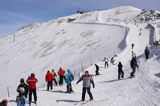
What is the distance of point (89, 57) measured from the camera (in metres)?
67.4

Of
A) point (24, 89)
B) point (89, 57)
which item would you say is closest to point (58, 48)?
point (89, 57)

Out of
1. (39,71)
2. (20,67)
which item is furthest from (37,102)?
(20,67)

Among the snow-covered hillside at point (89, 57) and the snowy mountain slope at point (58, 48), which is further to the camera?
the snowy mountain slope at point (58, 48)

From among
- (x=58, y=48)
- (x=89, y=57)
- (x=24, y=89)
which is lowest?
(x=24, y=89)

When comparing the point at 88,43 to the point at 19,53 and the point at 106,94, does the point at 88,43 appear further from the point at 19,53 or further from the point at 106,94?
the point at 106,94

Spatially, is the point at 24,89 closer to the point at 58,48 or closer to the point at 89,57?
the point at 89,57

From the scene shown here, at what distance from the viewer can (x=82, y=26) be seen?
121438 mm

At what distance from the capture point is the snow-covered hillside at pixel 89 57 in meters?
21.3

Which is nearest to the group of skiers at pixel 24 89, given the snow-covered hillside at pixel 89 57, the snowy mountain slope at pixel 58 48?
the snow-covered hillside at pixel 89 57

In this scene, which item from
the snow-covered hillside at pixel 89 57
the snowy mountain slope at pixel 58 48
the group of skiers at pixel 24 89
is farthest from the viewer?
the snowy mountain slope at pixel 58 48

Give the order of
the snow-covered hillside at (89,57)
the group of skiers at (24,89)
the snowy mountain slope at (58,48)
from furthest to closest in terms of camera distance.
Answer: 1. the snowy mountain slope at (58,48)
2. the snow-covered hillside at (89,57)
3. the group of skiers at (24,89)

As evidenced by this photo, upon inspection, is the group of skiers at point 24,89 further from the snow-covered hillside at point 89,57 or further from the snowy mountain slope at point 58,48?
the snowy mountain slope at point 58,48

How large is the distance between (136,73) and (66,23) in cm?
10806

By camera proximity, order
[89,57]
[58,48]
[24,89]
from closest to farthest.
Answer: [24,89]
[89,57]
[58,48]
